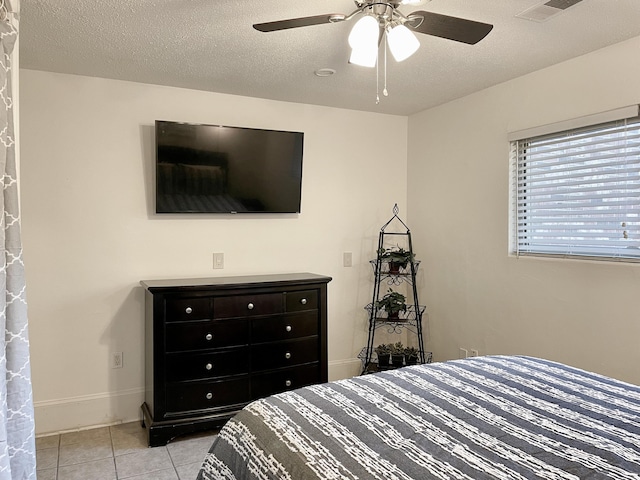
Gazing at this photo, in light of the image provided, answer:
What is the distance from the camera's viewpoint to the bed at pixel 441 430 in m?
1.25

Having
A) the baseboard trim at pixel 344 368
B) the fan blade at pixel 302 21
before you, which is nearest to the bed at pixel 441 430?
the fan blade at pixel 302 21

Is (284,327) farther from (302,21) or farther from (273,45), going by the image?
(302,21)

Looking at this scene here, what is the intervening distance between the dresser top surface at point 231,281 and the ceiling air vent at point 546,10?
6.79ft

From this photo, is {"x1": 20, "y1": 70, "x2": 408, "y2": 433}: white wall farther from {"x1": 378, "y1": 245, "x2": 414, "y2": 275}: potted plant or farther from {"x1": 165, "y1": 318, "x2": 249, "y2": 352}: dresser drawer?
{"x1": 378, "y1": 245, "x2": 414, "y2": 275}: potted plant

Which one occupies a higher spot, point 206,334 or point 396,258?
point 396,258

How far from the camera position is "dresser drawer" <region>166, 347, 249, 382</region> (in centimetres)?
306

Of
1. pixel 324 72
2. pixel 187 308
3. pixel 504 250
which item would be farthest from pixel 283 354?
pixel 324 72

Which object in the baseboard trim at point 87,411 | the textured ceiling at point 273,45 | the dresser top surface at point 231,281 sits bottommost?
the baseboard trim at point 87,411

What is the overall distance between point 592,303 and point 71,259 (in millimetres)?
3339

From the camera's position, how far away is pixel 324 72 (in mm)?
3172

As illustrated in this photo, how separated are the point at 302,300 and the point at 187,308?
0.81 m

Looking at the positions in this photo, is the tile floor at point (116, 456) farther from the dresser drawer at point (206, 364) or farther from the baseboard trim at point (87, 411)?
the dresser drawer at point (206, 364)

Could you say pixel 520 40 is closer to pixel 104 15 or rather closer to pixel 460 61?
pixel 460 61

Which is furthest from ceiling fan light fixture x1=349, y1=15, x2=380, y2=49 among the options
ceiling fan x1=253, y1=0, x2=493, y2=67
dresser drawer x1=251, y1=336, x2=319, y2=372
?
dresser drawer x1=251, y1=336, x2=319, y2=372
